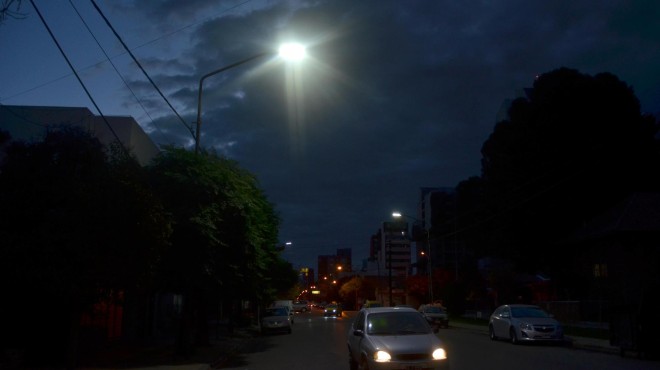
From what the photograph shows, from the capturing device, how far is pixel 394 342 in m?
12.3

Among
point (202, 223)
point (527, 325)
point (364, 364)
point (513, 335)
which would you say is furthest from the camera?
point (513, 335)

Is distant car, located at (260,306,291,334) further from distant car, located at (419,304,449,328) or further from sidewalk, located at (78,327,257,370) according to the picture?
sidewalk, located at (78,327,257,370)

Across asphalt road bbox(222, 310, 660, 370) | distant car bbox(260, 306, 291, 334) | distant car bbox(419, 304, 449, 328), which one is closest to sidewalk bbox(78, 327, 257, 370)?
asphalt road bbox(222, 310, 660, 370)

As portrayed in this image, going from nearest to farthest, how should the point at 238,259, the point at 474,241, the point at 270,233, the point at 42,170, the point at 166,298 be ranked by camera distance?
the point at 42,170, the point at 238,259, the point at 270,233, the point at 166,298, the point at 474,241

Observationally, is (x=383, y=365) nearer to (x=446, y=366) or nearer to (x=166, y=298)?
(x=446, y=366)

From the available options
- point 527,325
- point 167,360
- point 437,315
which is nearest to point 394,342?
point 167,360

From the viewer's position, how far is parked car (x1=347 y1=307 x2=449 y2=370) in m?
11.8

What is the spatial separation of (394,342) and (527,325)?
14.2m

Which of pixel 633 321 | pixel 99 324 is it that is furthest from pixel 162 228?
pixel 633 321

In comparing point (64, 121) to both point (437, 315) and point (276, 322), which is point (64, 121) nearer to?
point (276, 322)

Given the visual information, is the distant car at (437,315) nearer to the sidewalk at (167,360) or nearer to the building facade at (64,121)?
the sidewalk at (167,360)

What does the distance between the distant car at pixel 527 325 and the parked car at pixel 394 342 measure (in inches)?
A: 481

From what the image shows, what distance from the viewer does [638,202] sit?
4031 centimetres

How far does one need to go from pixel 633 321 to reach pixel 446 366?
35.2 feet
